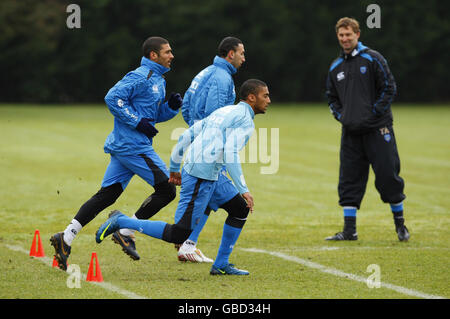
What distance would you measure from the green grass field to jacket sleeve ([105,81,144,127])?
1.54m

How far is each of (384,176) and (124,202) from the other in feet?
16.4

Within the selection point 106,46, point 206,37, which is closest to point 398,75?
point 206,37

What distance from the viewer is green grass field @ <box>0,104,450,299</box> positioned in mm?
6855

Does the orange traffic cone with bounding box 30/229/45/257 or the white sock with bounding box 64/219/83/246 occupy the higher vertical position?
the white sock with bounding box 64/219/83/246

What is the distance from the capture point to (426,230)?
10.4 m

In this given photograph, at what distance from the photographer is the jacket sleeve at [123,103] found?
786cm

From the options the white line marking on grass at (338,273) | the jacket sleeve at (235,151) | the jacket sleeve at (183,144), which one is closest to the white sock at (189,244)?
the white line marking on grass at (338,273)

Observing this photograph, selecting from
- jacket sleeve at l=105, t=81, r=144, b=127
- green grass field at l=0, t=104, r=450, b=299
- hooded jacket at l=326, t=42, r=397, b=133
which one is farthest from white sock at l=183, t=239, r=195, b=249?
hooded jacket at l=326, t=42, r=397, b=133

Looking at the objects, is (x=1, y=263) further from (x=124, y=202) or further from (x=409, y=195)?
(x=409, y=195)

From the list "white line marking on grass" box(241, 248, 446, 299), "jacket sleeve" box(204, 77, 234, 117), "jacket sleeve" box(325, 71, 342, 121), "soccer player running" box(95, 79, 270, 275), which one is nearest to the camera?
"white line marking on grass" box(241, 248, 446, 299)

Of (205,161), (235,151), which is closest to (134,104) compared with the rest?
(205,161)

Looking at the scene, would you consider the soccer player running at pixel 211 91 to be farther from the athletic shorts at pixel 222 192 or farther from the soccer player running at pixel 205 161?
the soccer player running at pixel 205 161

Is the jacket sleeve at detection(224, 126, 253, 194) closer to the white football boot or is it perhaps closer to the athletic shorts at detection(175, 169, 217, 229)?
the athletic shorts at detection(175, 169, 217, 229)

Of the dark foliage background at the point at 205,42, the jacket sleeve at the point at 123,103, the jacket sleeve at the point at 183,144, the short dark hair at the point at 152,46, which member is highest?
the short dark hair at the point at 152,46
